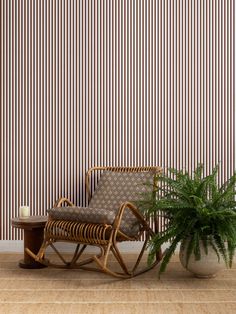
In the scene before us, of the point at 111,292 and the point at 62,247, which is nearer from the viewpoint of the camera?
the point at 111,292

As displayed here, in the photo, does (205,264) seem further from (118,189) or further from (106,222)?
(118,189)

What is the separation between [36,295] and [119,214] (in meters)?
0.78

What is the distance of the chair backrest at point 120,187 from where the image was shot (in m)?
4.28

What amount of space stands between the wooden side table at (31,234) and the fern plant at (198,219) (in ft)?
2.88

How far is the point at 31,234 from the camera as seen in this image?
4102mm

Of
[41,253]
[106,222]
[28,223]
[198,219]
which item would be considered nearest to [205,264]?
[198,219]

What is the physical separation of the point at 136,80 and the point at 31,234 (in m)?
1.63

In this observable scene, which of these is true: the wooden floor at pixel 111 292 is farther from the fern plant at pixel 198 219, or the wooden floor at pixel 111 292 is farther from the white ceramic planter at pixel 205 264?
the fern plant at pixel 198 219

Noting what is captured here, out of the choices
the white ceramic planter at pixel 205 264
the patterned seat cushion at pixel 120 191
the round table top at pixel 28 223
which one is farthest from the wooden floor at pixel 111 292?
the patterned seat cushion at pixel 120 191

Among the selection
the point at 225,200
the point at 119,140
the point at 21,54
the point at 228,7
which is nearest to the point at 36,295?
the point at 225,200

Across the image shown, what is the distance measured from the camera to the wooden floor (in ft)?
9.95

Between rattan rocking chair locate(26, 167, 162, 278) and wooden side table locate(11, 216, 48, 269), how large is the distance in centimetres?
10

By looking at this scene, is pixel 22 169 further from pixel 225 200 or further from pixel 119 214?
pixel 225 200

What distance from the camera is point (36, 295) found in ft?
10.7
